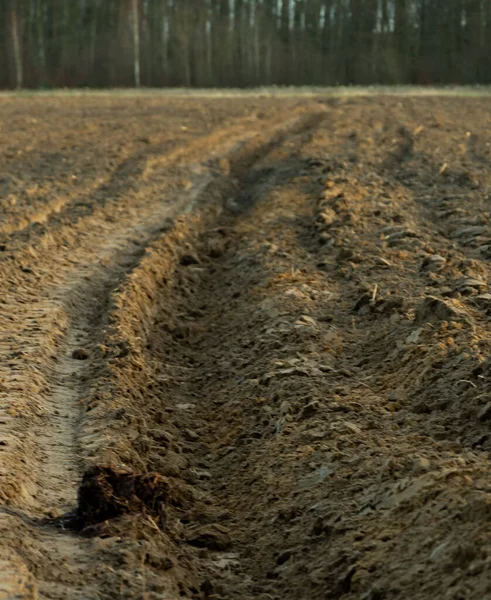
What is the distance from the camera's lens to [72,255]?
724 centimetres

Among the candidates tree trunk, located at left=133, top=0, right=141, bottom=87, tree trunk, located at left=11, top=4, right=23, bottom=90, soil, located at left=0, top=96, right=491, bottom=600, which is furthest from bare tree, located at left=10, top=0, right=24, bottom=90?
soil, located at left=0, top=96, right=491, bottom=600

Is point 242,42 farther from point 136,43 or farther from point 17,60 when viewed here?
point 17,60

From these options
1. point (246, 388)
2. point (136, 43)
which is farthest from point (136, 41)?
point (246, 388)

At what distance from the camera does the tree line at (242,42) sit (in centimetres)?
2561

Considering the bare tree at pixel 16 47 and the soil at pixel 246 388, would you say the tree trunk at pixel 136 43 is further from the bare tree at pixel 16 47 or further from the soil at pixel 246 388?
the soil at pixel 246 388

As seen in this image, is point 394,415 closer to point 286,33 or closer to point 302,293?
point 302,293

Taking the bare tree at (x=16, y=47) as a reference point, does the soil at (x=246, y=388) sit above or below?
below

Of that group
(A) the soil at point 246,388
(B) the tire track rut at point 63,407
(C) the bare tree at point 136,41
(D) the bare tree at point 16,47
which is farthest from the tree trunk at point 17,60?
(B) the tire track rut at point 63,407

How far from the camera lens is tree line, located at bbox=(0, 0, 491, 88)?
84.0ft

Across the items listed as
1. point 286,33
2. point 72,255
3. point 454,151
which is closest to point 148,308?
point 72,255

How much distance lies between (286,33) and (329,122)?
11.8 meters

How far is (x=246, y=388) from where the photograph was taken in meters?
5.21

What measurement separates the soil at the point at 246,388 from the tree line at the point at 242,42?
16.3m

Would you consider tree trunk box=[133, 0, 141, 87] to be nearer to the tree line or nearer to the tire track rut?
the tree line
